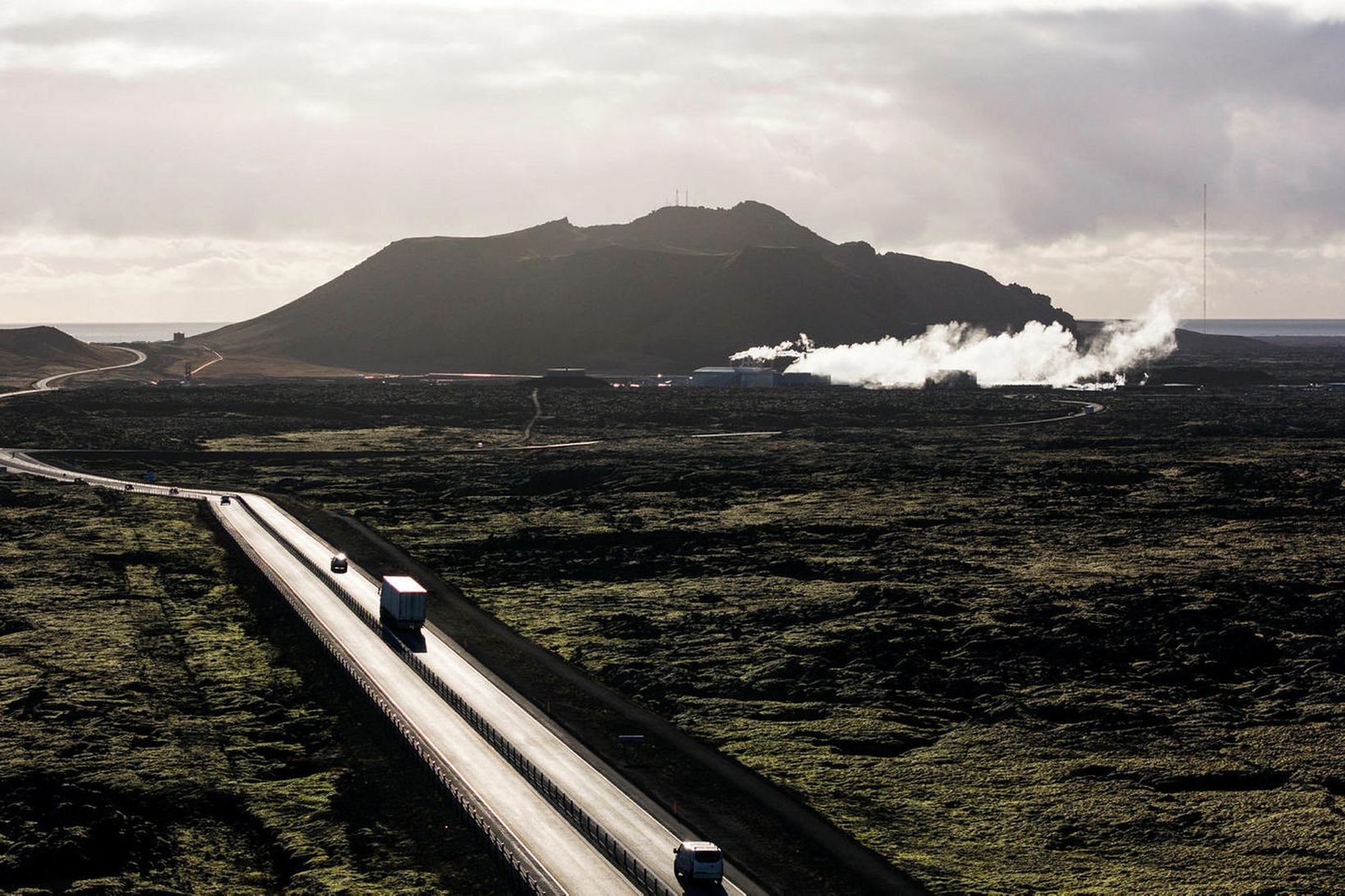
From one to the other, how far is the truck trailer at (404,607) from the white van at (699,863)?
3821 centimetres

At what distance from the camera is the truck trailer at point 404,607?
81875mm

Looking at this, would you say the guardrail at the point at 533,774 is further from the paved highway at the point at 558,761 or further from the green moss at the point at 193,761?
the green moss at the point at 193,761

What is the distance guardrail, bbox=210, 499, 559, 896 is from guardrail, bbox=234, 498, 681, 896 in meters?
2.92

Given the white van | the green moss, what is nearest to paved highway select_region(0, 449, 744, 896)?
the white van

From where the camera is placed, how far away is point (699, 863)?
46844 millimetres

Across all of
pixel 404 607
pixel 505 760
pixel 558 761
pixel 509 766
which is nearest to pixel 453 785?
pixel 509 766

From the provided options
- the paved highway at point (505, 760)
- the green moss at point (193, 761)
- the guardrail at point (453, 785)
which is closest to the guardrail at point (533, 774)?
the paved highway at point (505, 760)

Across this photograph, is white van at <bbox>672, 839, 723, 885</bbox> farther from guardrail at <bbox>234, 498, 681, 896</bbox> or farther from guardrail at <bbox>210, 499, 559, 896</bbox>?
guardrail at <bbox>210, 499, 559, 896</bbox>

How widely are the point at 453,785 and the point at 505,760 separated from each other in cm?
413

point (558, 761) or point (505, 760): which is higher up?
point (505, 760)

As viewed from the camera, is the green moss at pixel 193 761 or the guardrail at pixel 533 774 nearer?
the guardrail at pixel 533 774

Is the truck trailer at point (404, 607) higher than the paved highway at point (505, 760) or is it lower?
higher

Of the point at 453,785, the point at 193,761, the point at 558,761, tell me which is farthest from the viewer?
the point at 193,761

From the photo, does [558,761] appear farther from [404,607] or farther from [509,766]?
[404,607]
